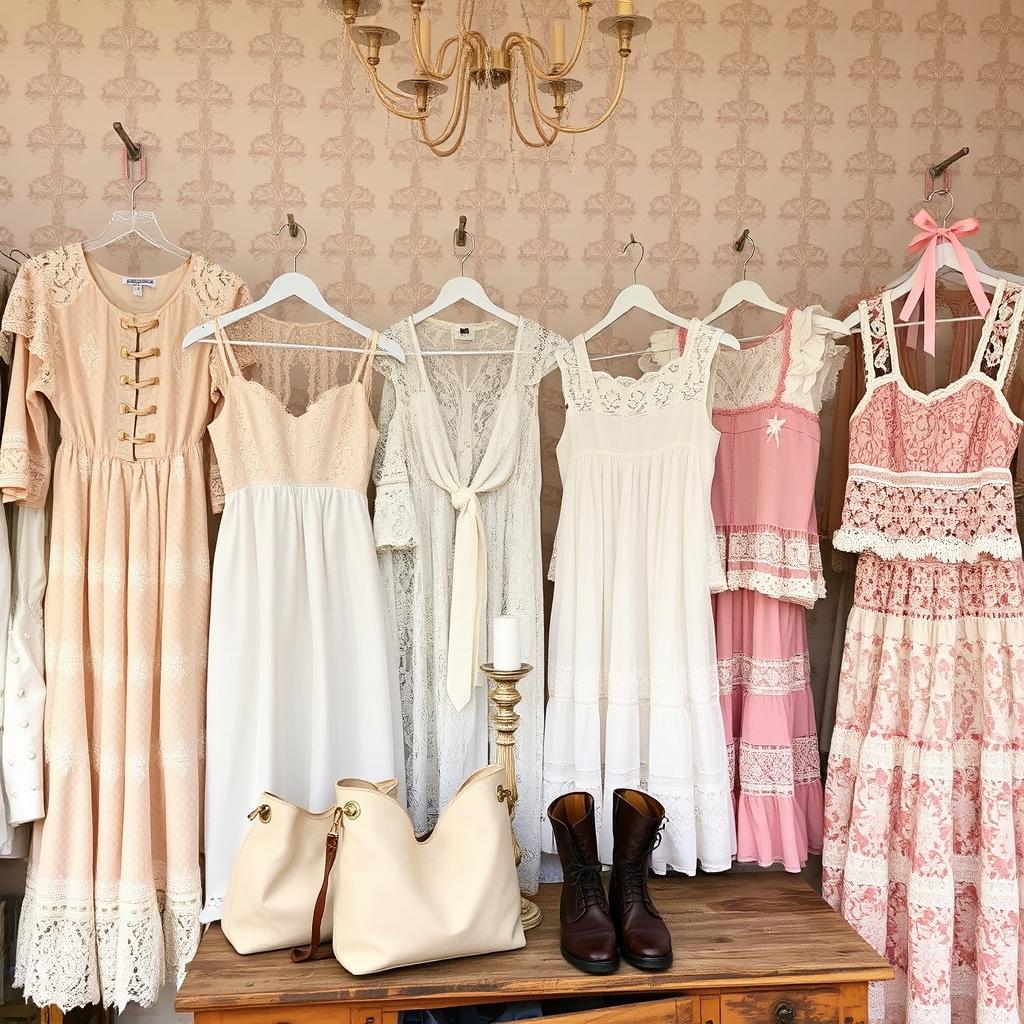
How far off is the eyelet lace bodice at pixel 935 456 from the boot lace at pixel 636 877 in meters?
0.80

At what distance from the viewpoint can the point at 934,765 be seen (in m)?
2.10

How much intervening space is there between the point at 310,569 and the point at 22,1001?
4.37ft

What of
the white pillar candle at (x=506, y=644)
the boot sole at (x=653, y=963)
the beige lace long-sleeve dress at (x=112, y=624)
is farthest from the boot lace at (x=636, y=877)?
the beige lace long-sleeve dress at (x=112, y=624)

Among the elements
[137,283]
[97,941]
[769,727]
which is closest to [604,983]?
[769,727]

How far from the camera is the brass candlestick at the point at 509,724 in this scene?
1926 millimetres

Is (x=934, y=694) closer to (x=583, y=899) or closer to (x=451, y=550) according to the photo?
(x=583, y=899)

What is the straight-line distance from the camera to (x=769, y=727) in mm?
2254

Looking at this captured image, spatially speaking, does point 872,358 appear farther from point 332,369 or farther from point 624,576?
point 332,369

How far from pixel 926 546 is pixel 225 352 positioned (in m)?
1.62

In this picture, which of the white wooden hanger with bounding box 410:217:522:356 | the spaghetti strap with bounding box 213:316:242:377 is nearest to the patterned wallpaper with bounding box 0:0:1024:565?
the white wooden hanger with bounding box 410:217:522:356

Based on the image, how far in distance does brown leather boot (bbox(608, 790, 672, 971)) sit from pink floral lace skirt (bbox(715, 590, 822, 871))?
32 cm

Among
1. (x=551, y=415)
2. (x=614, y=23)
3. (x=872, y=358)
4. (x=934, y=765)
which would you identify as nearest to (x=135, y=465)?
(x=551, y=415)

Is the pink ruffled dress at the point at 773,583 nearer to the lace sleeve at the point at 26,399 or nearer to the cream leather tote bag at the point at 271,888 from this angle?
the cream leather tote bag at the point at 271,888

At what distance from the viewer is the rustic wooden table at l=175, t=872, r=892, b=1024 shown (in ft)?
5.91
